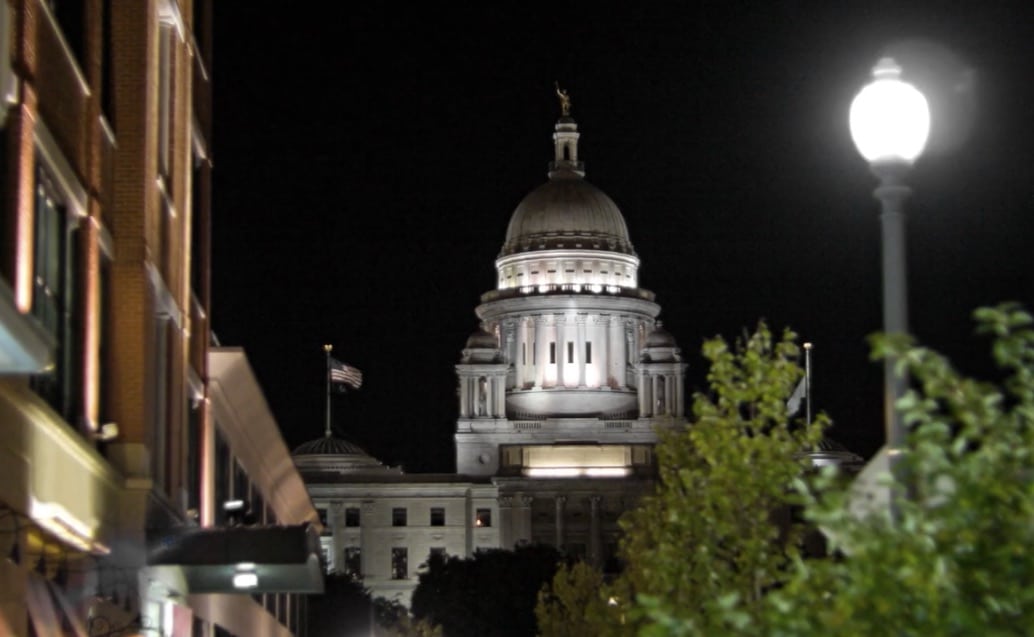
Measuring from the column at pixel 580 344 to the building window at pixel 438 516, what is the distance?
15.1m

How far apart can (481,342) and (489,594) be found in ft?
184

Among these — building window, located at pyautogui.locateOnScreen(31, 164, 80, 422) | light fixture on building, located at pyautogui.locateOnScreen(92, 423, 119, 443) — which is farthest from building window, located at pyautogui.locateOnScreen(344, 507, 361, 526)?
building window, located at pyautogui.locateOnScreen(31, 164, 80, 422)

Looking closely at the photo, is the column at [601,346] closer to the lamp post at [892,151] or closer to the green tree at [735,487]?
the green tree at [735,487]

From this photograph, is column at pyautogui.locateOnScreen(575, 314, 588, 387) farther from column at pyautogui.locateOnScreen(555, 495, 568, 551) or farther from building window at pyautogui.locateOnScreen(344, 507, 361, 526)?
building window at pyautogui.locateOnScreen(344, 507, 361, 526)

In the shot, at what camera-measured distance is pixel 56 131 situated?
27.0 meters

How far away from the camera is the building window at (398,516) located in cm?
19475

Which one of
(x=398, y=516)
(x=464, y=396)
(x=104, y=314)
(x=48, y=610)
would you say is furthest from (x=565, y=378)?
(x=48, y=610)

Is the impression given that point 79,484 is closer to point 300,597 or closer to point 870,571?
point 870,571

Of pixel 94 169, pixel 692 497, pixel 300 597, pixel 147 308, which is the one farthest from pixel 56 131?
pixel 300 597

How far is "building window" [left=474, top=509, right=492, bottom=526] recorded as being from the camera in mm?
192875

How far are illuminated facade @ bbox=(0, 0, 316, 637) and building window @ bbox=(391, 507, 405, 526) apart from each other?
148 meters

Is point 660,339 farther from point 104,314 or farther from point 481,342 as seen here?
point 104,314

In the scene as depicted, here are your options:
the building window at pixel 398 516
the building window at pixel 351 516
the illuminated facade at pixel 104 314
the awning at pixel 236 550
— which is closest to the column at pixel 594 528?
the building window at pixel 398 516

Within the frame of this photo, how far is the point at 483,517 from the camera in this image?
7608 inches
